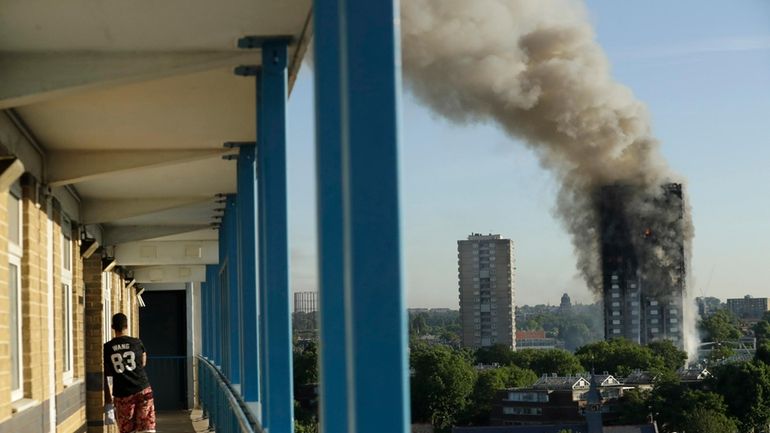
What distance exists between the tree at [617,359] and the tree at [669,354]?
485 mm

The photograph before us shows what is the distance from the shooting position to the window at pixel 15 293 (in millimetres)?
6207

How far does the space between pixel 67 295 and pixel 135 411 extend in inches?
109

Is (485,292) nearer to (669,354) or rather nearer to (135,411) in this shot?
(669,354)

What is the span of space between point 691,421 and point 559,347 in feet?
36.7

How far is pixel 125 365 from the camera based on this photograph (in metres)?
6.66

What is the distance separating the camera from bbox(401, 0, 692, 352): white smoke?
6744cm

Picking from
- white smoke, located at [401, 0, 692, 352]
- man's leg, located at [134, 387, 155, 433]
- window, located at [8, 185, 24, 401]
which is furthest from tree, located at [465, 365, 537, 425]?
window, located at [8, 185, 24, 401]

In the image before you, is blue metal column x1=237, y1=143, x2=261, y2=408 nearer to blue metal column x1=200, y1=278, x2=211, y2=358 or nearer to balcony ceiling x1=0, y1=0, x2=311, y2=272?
balcony ceiling x1=0, y1=0, x2=311, y2=272

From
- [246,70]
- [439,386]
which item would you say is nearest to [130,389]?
[246,70]

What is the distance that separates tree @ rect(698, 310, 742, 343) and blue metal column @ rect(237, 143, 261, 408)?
6093 centimetres

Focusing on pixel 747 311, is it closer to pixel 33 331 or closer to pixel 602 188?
pixel 602 188

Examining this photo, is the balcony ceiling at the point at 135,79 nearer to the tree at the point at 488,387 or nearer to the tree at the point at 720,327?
the tree at the point at 488,387

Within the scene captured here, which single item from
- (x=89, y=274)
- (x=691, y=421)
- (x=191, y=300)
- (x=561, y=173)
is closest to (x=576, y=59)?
(x=561, y=173)

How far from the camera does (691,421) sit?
53188 mm
